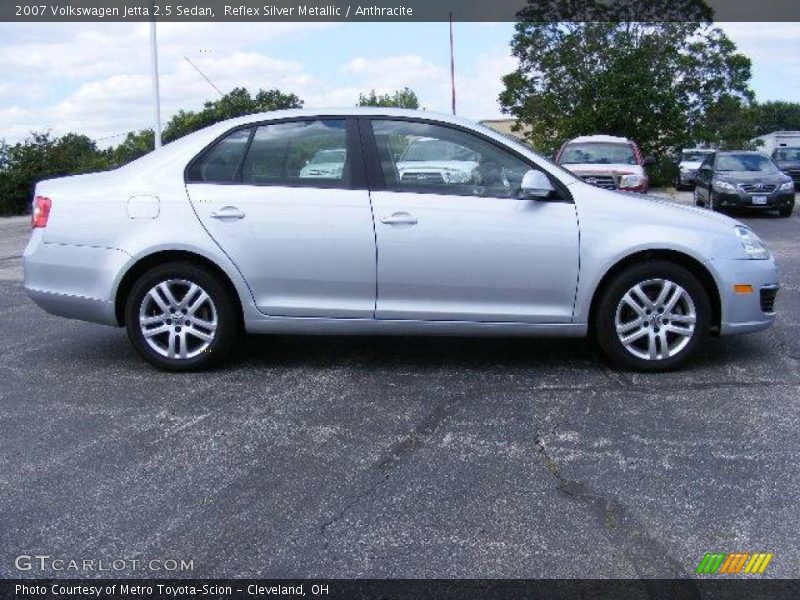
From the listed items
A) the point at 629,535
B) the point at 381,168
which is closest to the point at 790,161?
the point at 381,168

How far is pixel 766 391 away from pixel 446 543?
2.79 meters

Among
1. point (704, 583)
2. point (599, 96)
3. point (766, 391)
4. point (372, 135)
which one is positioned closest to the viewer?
point (704, 583)

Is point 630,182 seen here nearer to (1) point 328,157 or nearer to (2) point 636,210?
(2) point 636,210

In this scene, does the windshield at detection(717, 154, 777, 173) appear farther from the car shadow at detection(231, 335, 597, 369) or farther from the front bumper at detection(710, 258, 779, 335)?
the front bumper at detection(710, 258, 779, 335)

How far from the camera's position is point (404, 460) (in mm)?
4254

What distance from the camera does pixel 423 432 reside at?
466 cm

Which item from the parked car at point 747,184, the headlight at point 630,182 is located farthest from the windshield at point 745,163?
the headlight at point 630,182

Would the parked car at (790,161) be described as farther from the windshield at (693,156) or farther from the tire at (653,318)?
the tire at (653,318)

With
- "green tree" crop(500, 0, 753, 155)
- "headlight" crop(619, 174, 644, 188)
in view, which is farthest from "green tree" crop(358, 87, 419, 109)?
"headlight" crop(619, 174, 644, 188)

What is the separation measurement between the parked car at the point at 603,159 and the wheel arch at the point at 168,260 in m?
10.5

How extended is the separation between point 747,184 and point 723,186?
46 centimetres

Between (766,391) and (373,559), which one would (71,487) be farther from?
(766,391)

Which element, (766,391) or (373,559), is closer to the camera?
(373,559)

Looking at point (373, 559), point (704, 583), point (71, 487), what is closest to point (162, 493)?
point (71, 487)
